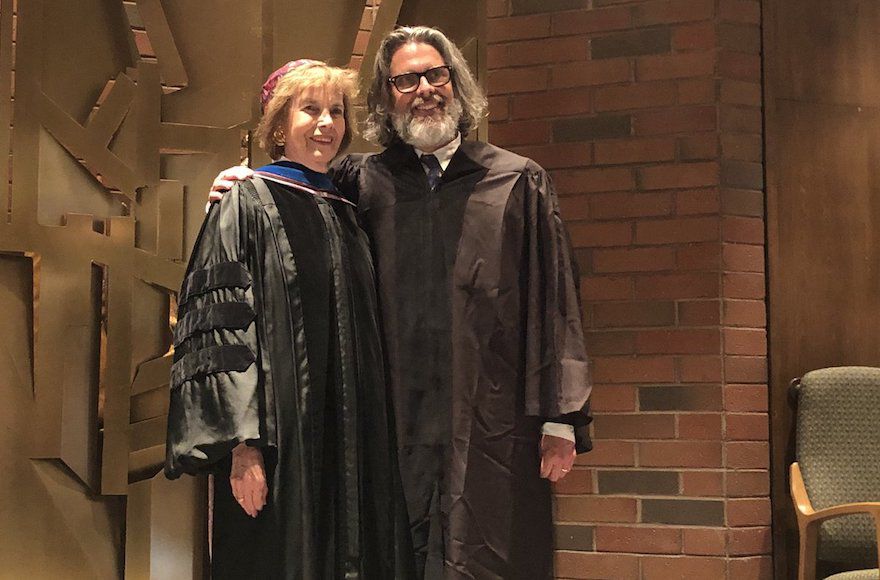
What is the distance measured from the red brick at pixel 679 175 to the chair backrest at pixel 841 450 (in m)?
0.70

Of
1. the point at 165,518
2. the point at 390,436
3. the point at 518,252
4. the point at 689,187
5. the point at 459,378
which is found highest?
the point at 689,187

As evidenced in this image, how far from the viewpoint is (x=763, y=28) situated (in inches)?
121

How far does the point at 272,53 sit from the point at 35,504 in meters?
1.45

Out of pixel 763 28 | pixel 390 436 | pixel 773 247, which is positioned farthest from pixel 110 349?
pixel 763 28

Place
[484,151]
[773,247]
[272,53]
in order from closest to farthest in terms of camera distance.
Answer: [484,151] < [272,53] < [773,247]

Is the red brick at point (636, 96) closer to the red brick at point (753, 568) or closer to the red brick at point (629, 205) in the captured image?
the red brick at point (629, 205)

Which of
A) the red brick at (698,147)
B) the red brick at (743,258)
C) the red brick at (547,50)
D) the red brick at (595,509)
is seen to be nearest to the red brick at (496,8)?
the red brick at (547,50)

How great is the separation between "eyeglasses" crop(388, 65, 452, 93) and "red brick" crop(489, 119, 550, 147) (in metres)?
0.85

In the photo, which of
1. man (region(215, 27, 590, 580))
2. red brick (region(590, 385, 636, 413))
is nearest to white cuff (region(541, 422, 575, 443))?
man (region(215, 27, 590, 580))

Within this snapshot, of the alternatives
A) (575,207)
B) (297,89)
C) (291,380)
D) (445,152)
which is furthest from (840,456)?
(297,89)

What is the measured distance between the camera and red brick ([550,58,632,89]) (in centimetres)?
307

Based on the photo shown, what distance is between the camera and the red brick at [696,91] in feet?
9.84

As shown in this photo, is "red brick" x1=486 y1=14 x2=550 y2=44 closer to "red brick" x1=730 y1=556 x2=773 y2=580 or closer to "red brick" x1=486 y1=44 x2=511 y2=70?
"red brick" x1=486 y1=44 x2=511 y2=70

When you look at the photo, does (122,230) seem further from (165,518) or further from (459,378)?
(459,378)
